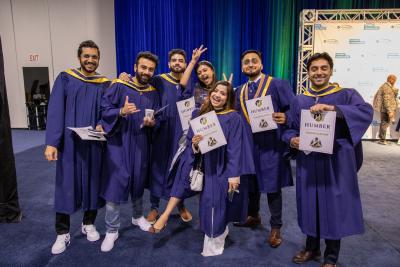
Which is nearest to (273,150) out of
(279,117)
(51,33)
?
(279,117)

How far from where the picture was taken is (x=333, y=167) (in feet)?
7.87

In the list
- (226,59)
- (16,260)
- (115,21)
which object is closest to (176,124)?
(16,260)

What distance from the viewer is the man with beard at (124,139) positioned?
2.85 metres

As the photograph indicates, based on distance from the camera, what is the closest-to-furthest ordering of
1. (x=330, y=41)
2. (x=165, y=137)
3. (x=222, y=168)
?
(x=222, y=168) < (x=165, y=137) < (x=330, y=41)

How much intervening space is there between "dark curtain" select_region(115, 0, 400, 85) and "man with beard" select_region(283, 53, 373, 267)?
7.12 meters

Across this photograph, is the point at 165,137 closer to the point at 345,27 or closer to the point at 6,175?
the point at 6,175

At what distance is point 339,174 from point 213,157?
99cm

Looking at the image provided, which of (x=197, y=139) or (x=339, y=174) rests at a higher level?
(x=197, y=139)

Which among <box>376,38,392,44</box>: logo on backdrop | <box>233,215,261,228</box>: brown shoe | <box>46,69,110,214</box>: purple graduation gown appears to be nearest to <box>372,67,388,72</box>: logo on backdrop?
<box>376,38,392,44</box>: logo on backdrop

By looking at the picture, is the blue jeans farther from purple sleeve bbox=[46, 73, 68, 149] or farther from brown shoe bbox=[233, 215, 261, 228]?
brown shoe bbox=[233, 215, 261, 228]

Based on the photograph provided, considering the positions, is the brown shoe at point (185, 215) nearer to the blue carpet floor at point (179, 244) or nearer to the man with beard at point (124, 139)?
the blue carpet floor at point (179, 244)

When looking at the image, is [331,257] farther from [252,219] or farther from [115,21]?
[115,21]

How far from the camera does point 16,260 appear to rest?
2.75 metres

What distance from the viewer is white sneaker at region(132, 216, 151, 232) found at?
333cm
